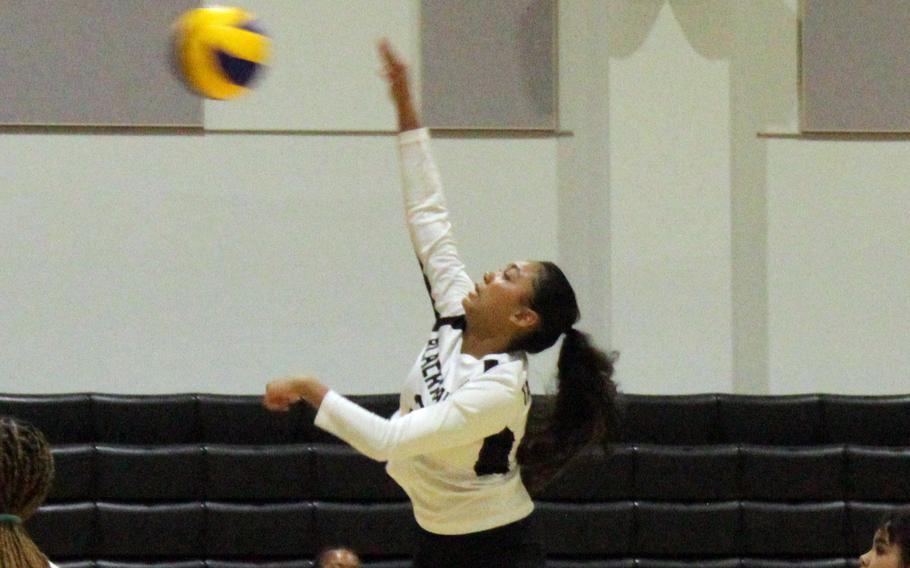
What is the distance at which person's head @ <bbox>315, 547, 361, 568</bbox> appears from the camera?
18.4 feet

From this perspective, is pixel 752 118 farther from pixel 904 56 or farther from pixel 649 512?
pixel 649 512

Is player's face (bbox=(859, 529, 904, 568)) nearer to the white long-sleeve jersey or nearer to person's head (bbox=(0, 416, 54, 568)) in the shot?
the white long-sleeve jersey

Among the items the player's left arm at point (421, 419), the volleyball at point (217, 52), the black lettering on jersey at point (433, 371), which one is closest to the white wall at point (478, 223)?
the volleyball at point (217, 52)

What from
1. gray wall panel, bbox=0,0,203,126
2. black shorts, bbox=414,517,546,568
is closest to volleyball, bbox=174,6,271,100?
black shorts, bbox=414,517,546,568

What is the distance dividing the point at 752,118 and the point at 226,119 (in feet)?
8.89

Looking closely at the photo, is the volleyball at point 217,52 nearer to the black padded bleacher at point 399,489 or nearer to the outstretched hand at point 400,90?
the outstretched hand at point 400,90

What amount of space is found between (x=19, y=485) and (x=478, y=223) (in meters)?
4.86

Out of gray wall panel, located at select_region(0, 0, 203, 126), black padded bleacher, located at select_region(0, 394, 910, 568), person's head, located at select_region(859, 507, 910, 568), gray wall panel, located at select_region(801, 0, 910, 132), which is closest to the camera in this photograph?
person's head, located at select_region(859, 507, 910, 568)

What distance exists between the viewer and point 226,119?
264 inches

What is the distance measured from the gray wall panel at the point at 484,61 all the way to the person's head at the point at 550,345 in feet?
10.6

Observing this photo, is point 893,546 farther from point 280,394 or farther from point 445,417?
point 280,394

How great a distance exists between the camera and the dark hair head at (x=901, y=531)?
284 centimetres

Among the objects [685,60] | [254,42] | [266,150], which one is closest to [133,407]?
[266,150]

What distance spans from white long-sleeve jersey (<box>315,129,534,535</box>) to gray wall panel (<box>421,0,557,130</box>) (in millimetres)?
3128
